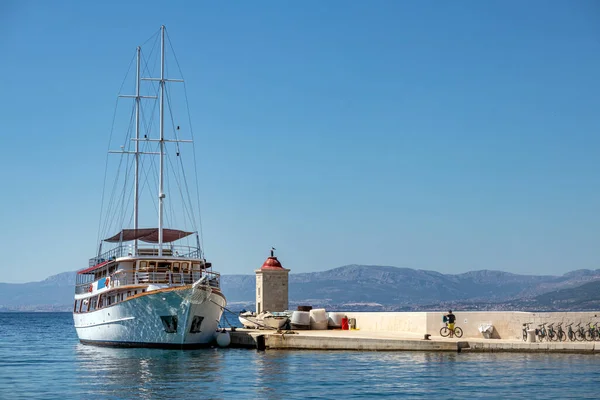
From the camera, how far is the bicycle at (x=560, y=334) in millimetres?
30281

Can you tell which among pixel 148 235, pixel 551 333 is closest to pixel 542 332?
pixel 551 333

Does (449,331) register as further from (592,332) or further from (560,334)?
(592,332)

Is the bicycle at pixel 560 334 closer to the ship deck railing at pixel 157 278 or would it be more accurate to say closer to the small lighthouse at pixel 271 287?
the ship deck railing at pixel 157 278

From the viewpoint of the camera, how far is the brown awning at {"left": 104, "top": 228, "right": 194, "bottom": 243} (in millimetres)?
43031

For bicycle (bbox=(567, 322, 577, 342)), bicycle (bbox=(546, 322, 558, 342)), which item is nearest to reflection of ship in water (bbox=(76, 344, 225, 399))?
bicycle (bbox=(546, 322, 558, 342))

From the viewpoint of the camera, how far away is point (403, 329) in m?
37.0

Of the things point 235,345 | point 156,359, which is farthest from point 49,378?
point 235,345

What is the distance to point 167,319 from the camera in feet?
121

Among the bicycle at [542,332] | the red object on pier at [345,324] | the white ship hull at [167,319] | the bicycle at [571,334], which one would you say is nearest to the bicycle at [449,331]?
the bicycle at [542,332]

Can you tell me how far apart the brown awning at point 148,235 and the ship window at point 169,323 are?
24.0 feet

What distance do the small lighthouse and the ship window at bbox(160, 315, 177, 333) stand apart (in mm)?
9339

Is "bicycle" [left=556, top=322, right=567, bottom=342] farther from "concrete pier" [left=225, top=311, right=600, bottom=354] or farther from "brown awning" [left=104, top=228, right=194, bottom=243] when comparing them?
"brown awning" [left=104, top=228, right=194, bottom=243]

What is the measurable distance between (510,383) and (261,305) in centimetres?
2307

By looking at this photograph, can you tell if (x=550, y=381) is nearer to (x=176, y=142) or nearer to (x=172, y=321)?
(x=172, y=321)
